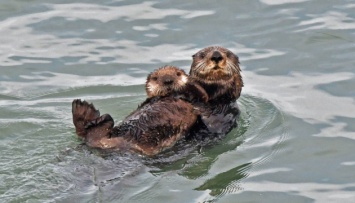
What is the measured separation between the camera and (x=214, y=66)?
795 centimetres

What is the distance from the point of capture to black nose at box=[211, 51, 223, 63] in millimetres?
7844

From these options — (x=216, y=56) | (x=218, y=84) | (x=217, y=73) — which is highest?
(x=216, y=56)

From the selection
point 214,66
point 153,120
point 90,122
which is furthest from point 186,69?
point 90,122

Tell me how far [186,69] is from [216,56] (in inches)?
75.3

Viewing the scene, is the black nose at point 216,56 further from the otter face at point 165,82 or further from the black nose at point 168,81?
the black nose at point 168,81

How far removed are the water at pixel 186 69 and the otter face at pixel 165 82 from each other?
2.12ft

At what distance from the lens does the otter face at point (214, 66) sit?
26.0ft

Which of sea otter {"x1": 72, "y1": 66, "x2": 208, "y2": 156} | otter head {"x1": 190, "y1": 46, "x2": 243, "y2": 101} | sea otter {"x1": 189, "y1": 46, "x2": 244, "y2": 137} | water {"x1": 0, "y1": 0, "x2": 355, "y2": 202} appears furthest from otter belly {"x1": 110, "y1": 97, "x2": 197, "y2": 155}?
otter head {"x1": 190, "y1": 46, "x2": 243, "y2": 101}

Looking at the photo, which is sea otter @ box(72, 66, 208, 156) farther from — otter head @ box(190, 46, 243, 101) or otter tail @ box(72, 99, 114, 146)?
otter head @ box(190, 46, 243, 101)

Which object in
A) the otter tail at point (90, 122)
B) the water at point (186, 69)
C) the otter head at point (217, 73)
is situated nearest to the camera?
the water at point (186, 69)

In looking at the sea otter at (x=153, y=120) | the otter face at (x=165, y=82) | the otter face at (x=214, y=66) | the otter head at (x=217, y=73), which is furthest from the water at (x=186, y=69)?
the otter face at (x=165, y=82)

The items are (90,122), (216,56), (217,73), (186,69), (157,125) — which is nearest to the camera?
(90,122)

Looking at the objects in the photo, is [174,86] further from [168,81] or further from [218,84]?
[218,84]

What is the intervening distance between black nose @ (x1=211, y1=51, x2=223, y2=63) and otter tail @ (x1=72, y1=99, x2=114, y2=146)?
121 cm
